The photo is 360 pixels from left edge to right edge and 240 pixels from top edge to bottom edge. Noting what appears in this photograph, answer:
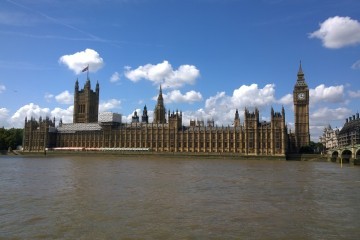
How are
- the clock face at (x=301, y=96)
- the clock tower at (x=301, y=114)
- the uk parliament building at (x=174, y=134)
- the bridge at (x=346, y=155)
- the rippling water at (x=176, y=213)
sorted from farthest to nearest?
the clock face at (x=301, y=96) < the clock tower at (x=301, y=114) < the uk parliament building at (x=174, y=134) < the bridge at (x=346, y=155) < the rippling water at (x=176, y=213)

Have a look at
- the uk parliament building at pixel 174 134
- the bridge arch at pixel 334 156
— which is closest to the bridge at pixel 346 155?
the bridge arch at pixel 334 156

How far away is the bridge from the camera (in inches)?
2867

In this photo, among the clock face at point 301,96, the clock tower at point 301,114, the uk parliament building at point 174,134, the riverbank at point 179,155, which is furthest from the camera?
the clock face at point 301,96

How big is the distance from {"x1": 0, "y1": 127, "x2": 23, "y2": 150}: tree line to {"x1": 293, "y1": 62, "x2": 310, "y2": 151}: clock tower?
104056mm

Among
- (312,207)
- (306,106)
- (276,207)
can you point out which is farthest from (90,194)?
(306,106)

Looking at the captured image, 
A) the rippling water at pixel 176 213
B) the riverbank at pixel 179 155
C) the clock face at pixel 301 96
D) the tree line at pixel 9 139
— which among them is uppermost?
the clock face at pixel 301 96

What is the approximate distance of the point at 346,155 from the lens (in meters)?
87.5

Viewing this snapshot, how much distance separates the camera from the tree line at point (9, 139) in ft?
447

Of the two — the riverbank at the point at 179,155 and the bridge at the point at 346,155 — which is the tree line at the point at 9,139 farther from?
the bridge at the point at 346,155

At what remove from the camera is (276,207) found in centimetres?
2075

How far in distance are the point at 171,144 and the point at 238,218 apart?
105021 mm

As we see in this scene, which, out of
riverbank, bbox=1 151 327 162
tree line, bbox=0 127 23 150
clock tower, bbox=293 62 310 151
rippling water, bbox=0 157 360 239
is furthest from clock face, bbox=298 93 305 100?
tree line, bbox=0 127 23 150

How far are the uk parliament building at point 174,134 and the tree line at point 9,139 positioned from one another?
4741 mm

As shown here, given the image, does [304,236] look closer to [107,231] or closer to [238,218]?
[238,218]
